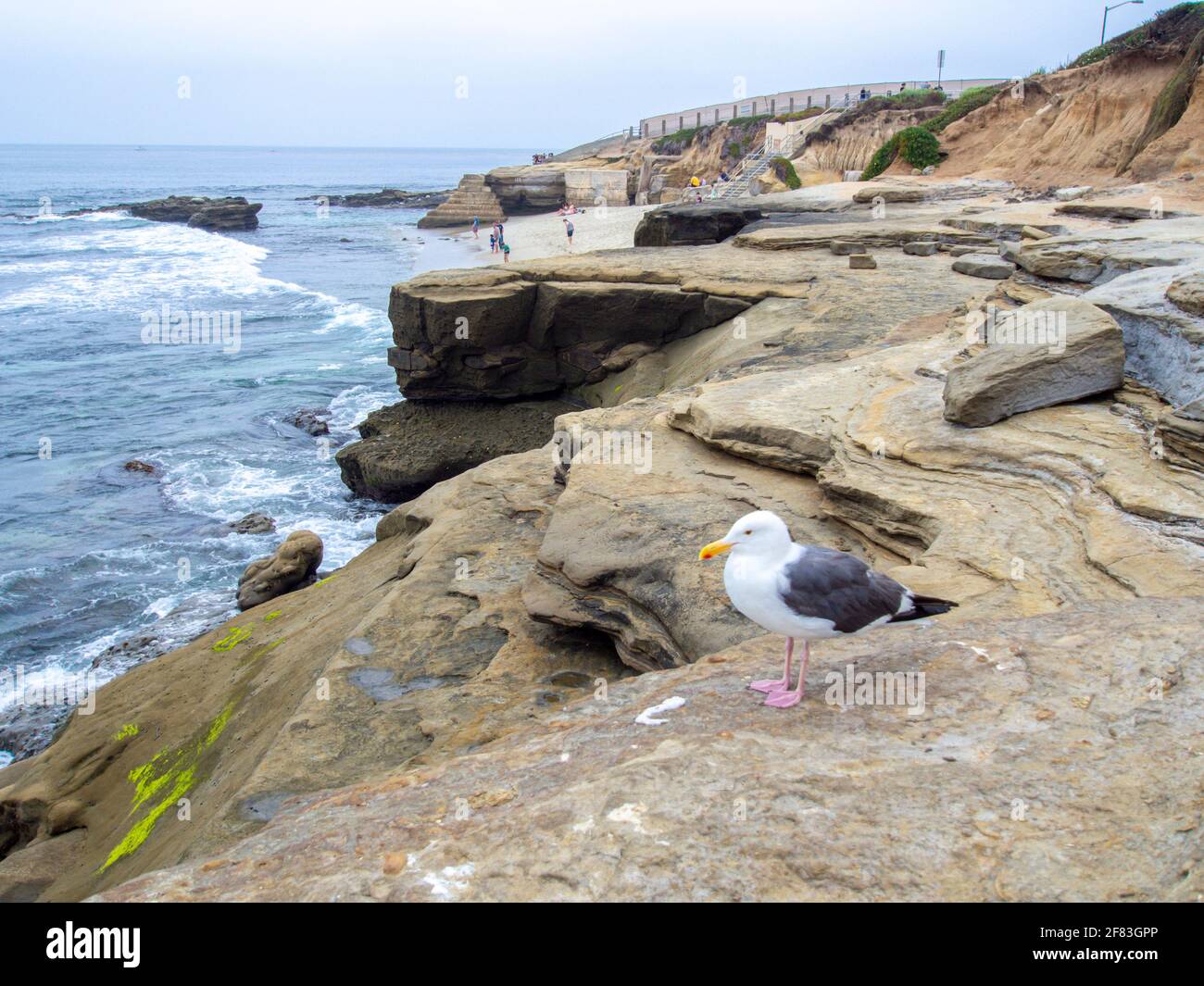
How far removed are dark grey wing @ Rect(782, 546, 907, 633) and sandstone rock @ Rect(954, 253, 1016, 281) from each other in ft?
38.5

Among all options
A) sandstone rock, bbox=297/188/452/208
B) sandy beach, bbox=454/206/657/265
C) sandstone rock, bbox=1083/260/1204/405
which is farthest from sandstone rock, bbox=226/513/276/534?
sandstone rock, bbox=297/188/452/208

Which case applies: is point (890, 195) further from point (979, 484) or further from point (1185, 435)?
point (1185, 435)

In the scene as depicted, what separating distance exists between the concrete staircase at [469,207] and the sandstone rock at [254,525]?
143 ft

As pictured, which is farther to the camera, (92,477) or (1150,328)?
(92,477)

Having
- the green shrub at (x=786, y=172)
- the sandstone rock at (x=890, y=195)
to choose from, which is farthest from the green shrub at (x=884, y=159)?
the sandstone rock at (x=890, y=195)

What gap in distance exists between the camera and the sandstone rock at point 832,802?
2.85m

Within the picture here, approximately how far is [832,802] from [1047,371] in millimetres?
4899

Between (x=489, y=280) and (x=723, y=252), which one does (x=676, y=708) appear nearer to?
(x=489, y=280)

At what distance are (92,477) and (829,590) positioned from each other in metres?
20.3

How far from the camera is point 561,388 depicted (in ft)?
59.5

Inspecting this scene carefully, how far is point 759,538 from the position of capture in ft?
13.3

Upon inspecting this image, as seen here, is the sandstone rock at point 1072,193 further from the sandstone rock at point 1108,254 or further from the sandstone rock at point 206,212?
the sandstone rock at point 206,212
